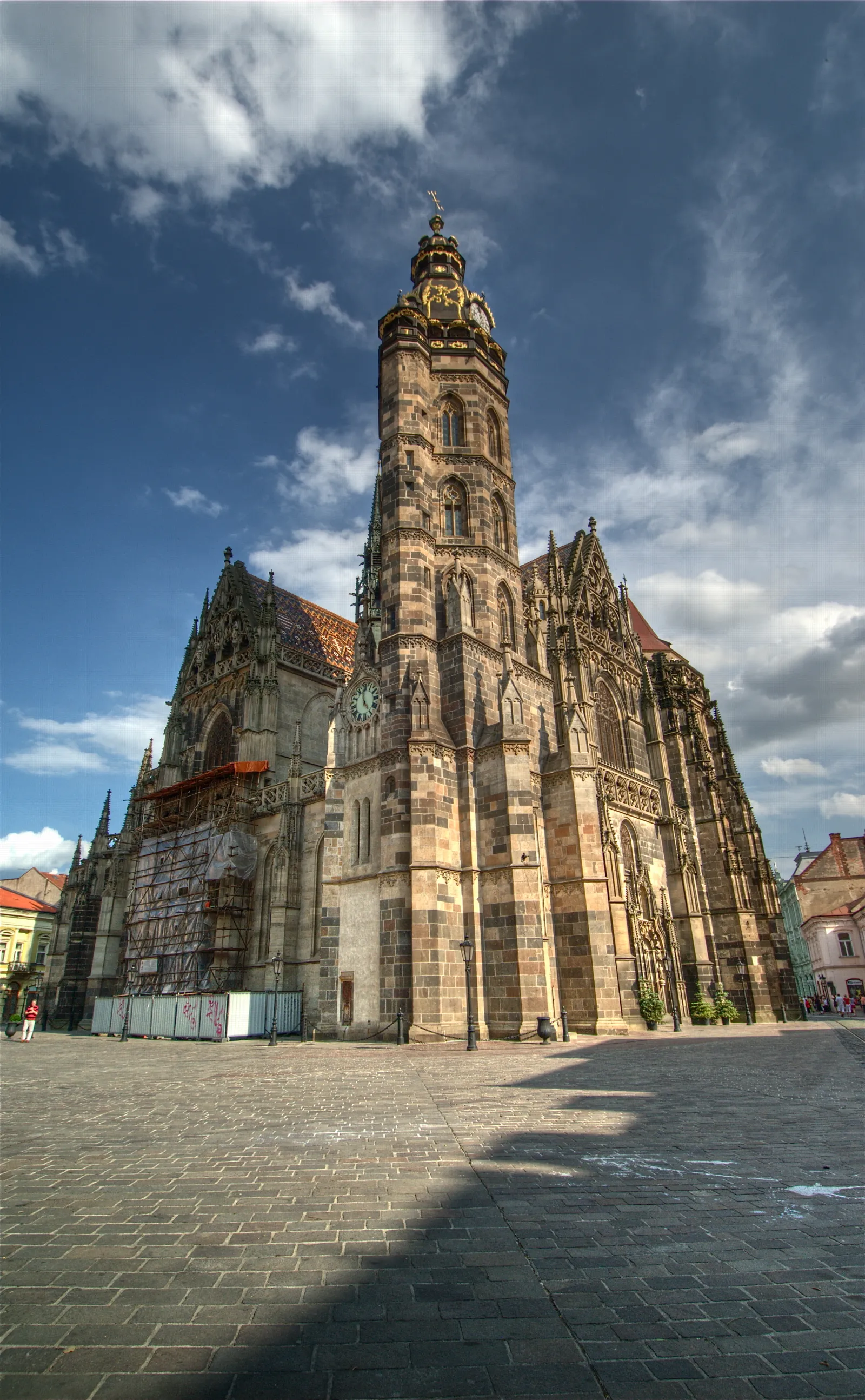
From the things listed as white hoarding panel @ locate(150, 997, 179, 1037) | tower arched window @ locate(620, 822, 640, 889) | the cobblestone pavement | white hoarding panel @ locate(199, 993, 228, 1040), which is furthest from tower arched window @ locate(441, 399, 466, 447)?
Answer: the cobblestone pavement

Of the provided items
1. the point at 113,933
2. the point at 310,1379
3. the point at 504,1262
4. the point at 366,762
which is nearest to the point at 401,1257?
the point at 504,1262

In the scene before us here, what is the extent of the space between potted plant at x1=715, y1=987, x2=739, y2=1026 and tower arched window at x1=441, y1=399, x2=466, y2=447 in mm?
24745

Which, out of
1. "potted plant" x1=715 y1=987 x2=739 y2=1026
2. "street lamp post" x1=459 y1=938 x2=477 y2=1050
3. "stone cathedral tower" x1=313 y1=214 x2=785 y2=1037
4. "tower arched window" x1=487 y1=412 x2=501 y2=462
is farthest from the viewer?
"tower arched window" x1=487 y1=412 x2=501 y2=462

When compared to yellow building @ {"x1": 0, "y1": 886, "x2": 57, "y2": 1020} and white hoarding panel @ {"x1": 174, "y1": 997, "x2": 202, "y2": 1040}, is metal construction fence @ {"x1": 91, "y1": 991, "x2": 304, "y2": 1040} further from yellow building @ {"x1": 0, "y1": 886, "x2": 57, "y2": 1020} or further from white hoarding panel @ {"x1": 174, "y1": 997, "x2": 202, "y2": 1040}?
yellow building @ {"x1": 0, "y1": 886, "x2": 57, "y2": 1020}

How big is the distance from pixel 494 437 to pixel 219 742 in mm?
19098

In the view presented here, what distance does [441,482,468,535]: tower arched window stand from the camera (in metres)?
28.6

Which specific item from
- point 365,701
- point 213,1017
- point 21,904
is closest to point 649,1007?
point 365,701

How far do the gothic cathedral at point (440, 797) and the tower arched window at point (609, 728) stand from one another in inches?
6.9

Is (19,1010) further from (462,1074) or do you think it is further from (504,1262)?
(504,1262)

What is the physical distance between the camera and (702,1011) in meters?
28.9

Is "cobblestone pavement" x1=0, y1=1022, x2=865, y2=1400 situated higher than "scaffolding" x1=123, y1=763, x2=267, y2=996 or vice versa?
"scaffolding" x1=123, y1=763, x2=267, y2=996

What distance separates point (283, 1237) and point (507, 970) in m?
17.8

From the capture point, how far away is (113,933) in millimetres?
35219

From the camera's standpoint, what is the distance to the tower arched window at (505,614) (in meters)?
27.9
